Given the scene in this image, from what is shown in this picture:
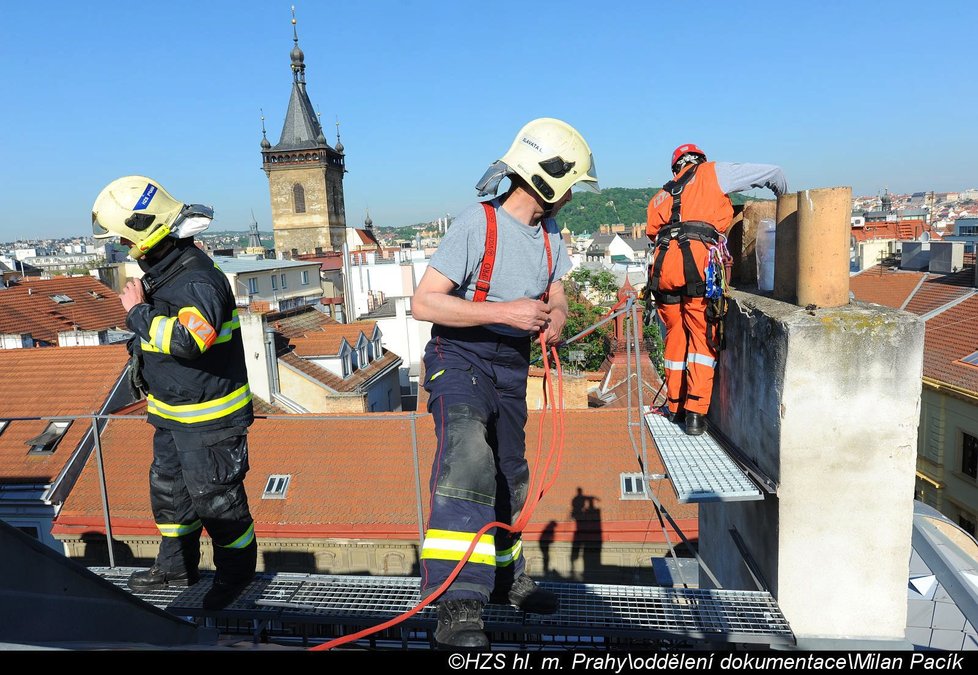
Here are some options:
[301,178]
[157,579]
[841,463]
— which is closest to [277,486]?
[157,579]

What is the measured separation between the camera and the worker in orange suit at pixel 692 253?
13.7 feet

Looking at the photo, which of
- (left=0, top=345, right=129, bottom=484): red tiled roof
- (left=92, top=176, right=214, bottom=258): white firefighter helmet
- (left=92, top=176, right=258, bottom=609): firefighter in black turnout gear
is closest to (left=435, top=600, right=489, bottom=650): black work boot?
(left=92, top=176, right=258, bottom=609): firefighter in black turnout gear

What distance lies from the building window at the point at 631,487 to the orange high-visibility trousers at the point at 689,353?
1105 centimetres

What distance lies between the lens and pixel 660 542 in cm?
1471

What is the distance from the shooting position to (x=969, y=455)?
19.2 metres

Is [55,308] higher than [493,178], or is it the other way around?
[493,178]

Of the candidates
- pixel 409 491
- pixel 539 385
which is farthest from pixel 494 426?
pixel 539 385

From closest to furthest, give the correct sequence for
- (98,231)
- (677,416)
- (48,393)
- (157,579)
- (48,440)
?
(98,231)
(157,579)
(677,416)
(48,440)
(48,393)

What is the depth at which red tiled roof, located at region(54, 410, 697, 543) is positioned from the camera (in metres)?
14.7

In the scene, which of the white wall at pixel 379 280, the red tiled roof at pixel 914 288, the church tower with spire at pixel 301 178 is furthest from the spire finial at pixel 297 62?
the red tiled roof at pixel 914 288

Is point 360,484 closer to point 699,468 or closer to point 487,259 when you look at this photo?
point 699,468

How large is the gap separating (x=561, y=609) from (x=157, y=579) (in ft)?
7.70

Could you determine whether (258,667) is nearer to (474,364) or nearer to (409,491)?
(474,364)

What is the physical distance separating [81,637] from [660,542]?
542 inches
